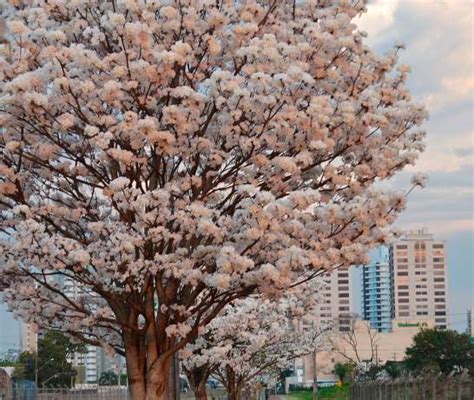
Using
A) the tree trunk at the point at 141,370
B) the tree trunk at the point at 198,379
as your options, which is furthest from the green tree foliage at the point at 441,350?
the tree trunk at the point at 141,370

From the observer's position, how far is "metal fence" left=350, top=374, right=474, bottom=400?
21844 mm

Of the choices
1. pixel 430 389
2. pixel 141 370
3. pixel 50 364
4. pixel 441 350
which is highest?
pixel 441 350

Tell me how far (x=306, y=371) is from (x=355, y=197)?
514 feet

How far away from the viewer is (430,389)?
26703mm

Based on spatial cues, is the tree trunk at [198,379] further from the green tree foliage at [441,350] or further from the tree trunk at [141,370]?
the green tree foliage at [441,350]

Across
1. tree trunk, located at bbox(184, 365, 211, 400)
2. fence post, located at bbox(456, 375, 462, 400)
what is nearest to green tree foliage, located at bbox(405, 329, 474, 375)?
tree trunk, located at bbox(184, 365, 211, 400)

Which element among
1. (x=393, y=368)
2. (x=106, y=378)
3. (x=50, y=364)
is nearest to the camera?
(x=393, y=368)

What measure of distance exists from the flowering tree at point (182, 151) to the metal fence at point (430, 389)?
27.9ft

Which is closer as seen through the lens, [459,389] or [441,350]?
[459,389]

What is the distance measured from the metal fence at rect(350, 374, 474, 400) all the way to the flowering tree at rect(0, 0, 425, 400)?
8491 millimetres

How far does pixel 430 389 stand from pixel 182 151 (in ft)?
49.6

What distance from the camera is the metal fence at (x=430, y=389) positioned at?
71.7ft

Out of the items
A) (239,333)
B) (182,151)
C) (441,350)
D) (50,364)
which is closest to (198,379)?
(239,333)

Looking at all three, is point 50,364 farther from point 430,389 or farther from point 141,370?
point 141,370
